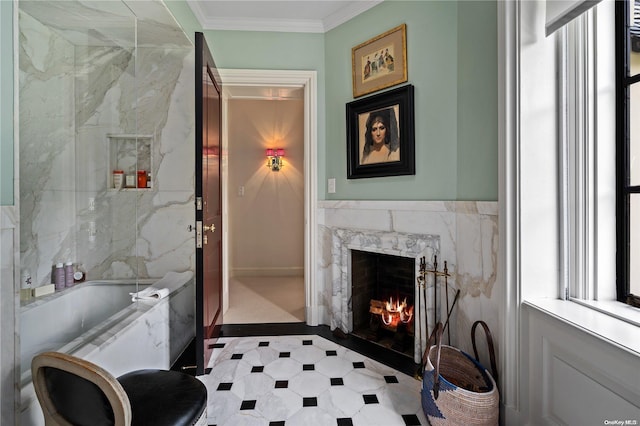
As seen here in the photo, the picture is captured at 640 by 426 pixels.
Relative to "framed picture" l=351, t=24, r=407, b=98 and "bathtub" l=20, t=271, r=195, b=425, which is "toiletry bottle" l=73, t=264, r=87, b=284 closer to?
"bathtub" l=20, t=271, r=195, b=425

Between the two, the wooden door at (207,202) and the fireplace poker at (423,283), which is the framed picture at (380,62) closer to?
the wooden door at (207,202)

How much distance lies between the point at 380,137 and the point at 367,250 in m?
0.93

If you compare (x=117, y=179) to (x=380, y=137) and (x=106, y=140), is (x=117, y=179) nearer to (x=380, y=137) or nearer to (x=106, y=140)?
(x=106, y=140)

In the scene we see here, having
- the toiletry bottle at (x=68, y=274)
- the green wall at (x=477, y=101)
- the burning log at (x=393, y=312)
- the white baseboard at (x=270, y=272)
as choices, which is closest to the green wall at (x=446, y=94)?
the green wall at (x=477, y=101)

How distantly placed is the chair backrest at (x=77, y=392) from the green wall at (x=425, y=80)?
1906mm

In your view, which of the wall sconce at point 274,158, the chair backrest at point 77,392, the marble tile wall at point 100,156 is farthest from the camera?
the wall sconce at point 274,158

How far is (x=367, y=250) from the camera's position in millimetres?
2451

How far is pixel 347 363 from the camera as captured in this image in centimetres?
213

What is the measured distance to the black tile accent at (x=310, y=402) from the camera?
66.2 inches

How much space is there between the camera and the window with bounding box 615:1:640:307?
48.1 inches

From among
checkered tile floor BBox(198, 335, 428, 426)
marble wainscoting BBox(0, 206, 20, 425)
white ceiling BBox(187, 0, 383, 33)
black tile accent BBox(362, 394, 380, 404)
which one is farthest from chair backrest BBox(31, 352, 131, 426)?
white ceiling BBox(187, 0, 383, 33)

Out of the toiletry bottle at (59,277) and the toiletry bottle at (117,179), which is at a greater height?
the toiletry bottle at (117,179)

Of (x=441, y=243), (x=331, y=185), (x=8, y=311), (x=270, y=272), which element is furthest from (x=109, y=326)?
(x=270, y=272)

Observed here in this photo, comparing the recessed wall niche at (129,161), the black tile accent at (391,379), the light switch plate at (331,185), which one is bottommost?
the black tile accent at (391,379)
